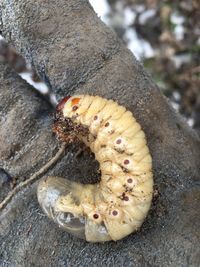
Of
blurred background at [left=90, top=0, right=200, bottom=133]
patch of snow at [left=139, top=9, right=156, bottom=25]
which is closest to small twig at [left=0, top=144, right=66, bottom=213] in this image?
blurred background at [left=90, top=0, right=200, bottom=133]

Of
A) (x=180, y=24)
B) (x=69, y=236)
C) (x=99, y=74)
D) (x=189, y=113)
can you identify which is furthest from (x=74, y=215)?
(x=180, y=24)

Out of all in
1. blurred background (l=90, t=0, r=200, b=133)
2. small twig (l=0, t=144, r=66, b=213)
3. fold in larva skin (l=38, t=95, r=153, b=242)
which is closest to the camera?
fold in larva skin (l=38, t=95, r=153, b=242)

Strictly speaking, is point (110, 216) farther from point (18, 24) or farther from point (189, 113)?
point (189, 113)

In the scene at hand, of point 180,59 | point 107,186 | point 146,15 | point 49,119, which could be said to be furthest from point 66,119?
point 146,15

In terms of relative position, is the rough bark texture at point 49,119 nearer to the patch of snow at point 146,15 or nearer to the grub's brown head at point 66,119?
the grub's brown head at point 66,119

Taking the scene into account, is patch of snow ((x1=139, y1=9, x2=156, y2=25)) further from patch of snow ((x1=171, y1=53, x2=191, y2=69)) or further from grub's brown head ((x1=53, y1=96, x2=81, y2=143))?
grub's brown head ((x1=53, y1=96, x2=81, y2=143))

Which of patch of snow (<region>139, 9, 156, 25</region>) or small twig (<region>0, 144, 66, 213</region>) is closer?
small twig (<region>0, 144, 66, 213</region>)
